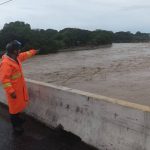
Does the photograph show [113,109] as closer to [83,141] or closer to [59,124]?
[83,141]

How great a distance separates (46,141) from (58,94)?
39.0 inches

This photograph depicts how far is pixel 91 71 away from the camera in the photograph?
20844 millimetres

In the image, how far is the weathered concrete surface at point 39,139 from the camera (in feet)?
21.6

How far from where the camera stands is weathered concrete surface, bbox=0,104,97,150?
21.6 ft

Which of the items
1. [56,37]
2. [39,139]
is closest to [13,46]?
[39,139]

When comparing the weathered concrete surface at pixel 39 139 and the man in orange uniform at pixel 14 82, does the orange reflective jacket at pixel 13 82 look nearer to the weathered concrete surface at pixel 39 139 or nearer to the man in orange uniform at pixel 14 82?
the man in orange uniform at pixel 14 82

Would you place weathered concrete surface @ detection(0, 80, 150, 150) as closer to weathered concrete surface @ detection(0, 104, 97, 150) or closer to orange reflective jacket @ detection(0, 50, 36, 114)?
weathered concrete surface @ detection(0, 104, 97, 150)

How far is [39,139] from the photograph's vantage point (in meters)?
7.05

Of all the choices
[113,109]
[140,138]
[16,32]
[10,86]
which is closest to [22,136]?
[10,86]

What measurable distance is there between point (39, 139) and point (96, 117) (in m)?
1.32

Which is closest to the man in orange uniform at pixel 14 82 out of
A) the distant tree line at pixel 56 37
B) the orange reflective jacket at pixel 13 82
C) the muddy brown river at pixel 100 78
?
the orange reflective jacket at pixel 13 82

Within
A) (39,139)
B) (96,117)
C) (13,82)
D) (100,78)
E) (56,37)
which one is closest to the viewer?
(96,117)

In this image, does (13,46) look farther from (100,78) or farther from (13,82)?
(100,78)

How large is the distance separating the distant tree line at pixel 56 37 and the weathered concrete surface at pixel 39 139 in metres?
17.9
